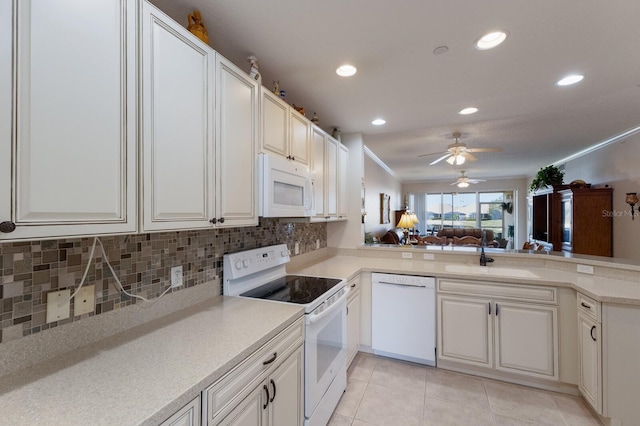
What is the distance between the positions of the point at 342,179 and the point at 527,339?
7.41ft

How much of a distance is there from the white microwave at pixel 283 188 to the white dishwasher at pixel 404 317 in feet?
3.66

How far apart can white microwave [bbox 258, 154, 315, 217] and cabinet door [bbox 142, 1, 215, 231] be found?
40 centimetres

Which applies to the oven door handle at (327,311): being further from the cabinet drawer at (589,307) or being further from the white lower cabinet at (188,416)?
the cabinet drawer at (589,307)

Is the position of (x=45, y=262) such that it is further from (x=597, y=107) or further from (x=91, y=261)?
(x=597, y=107)

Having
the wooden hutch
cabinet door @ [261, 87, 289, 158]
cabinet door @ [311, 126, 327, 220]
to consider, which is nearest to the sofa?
the wooden hutch

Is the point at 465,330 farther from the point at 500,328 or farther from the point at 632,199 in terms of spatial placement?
the point at 632,199

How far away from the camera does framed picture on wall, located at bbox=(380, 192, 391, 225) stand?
6789mm

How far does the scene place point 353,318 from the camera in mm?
2605

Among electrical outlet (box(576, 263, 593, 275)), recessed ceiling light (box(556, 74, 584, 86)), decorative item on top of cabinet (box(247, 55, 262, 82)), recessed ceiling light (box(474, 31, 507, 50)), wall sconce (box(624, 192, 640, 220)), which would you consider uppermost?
recessed ceiling light (box(474, 31, 507, 50))

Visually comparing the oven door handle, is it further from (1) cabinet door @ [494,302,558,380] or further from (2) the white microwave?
(1) cabinet door @ [494,302,558,380]

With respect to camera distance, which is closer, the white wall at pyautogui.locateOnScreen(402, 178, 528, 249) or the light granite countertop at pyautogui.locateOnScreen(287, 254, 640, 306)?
the light granite countertop at pyautogui.locateOnScreen(287, 254, 640, 306)

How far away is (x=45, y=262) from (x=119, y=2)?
963 mm

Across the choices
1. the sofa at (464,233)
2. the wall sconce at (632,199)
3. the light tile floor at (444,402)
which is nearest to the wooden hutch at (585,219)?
the wall sconce at (632,199)

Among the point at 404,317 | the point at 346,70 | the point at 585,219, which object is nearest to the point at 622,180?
the point at 585,219
